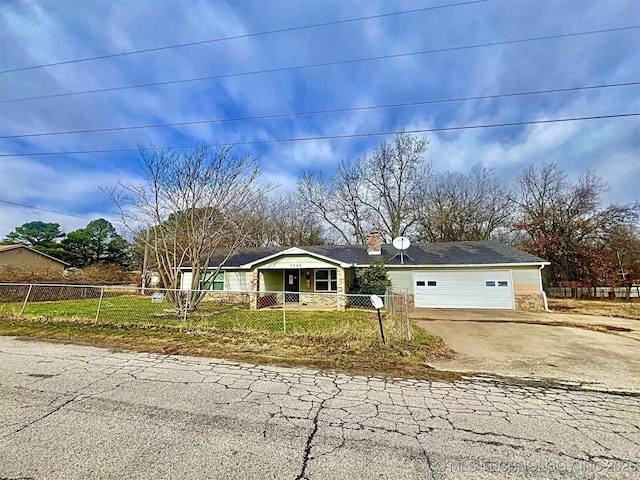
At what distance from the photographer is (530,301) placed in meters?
14.5

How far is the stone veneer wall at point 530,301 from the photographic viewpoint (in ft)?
47.4

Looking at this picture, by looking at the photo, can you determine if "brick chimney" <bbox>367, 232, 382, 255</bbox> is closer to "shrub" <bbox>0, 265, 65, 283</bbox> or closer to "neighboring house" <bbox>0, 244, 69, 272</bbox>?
"shrub" <bbox>0, 265, 65, 283</bbox>

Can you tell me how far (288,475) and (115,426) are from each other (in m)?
1.94

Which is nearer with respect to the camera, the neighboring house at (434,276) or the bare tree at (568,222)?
the neighboring house at (434,276)

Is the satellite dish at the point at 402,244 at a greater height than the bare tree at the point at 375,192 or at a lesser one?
lesser

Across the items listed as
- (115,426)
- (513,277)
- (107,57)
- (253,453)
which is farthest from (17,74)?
(513,277)

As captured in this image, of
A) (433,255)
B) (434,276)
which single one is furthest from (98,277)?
(433,255)

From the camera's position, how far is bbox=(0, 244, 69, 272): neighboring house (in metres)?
24.0

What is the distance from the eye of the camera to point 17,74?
33.4ft

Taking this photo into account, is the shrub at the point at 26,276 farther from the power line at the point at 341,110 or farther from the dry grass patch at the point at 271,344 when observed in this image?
the dry grass patch at the point at 271,344

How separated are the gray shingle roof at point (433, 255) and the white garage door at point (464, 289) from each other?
2.09ft

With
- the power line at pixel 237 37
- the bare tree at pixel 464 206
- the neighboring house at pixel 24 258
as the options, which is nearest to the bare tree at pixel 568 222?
the bare tree at pixel 464 206

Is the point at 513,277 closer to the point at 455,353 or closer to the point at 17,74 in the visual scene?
the point at 455,353

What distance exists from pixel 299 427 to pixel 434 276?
46.1ft
